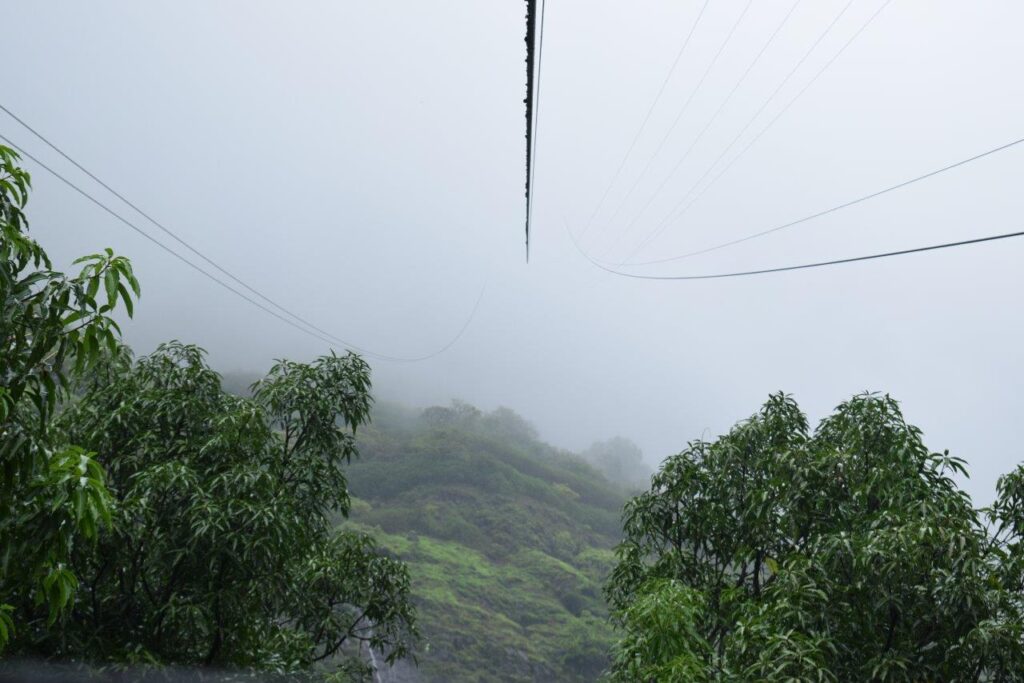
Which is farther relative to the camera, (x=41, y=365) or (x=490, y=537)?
(x=490, y=537)

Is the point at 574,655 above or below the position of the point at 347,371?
below

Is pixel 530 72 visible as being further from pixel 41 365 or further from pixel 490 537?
pixel 490 537

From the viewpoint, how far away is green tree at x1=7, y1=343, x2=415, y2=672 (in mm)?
4898

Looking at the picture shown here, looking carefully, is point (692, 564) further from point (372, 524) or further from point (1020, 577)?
point (372, 524)

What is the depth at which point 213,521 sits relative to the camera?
475 cm

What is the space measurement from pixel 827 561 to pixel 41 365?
4.07m

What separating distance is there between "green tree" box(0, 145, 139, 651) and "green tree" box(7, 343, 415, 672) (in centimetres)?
227

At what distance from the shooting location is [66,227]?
3991cm

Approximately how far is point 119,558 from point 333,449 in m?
1.60

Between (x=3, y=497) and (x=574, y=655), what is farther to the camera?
(x=574, y=655)

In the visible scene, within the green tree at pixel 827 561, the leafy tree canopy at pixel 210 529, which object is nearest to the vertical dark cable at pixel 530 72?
the leafy tree canopy at pixel 210 529

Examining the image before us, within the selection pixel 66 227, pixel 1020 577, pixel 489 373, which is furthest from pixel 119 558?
pixel 489 373

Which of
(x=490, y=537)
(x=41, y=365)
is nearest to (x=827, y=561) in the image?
(x=41, y=365)

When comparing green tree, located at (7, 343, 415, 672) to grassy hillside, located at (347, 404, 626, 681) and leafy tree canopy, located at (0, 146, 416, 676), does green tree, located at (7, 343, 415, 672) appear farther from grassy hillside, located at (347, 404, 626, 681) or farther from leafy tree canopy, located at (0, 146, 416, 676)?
grassy hillside, located at (347, 404, 626, 681)
